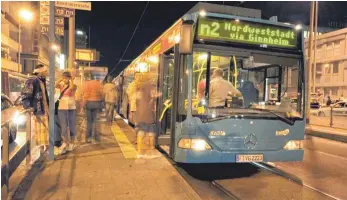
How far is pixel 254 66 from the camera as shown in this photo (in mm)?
6977

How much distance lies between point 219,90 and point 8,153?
3628mm

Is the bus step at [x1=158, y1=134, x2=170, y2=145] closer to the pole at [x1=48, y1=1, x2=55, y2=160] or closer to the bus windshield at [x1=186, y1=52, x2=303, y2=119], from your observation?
the bus windshield at [x1=186, y1=52, x2=303, y2=119]

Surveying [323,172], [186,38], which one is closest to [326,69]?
[323,172]

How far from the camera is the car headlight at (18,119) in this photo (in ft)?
18.0

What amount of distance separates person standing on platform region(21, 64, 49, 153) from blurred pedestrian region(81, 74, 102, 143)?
196 centimetres

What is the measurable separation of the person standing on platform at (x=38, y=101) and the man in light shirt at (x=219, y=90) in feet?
11.3

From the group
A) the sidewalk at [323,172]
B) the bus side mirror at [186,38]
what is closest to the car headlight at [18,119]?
the bus side mirror at [186,38]

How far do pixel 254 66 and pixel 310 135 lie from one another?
428 inches

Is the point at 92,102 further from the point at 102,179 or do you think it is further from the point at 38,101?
the point at 102,179

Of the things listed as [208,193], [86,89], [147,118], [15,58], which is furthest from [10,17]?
[208,193]

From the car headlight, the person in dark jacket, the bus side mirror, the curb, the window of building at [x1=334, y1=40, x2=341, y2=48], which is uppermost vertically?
the window of building at [x1=334, y1=40, x2=341, y2=48]

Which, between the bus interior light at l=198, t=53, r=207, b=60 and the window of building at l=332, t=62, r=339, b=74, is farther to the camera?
the window of building at l=332, t=62, r=339, b=74

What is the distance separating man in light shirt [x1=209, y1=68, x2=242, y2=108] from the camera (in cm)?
641

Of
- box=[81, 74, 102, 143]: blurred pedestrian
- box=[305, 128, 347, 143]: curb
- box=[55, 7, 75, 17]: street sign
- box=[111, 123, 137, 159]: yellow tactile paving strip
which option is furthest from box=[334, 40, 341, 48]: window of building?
box=[55, 7, 75, 17]: street sign
